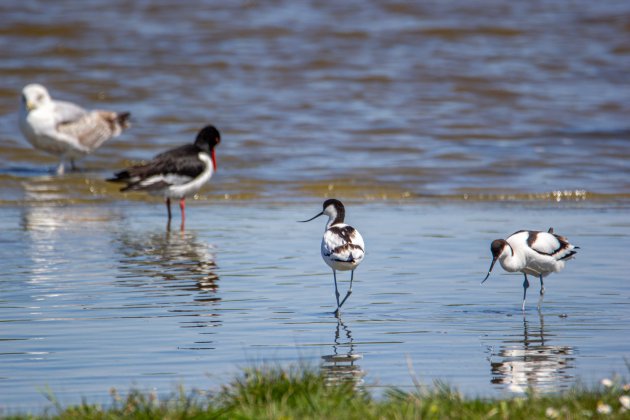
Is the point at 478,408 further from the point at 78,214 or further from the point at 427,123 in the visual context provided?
the point at 427,123

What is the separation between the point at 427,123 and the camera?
22.9 metres

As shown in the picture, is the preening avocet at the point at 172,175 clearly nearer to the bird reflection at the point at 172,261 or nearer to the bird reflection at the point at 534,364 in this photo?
the bird reflection at the point at 172,261

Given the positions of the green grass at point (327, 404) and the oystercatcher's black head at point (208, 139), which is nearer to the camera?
the green grass at point (327, 404)

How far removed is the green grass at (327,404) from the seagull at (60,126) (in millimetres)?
13730

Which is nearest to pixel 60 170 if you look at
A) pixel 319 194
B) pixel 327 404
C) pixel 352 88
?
pixel 319 194

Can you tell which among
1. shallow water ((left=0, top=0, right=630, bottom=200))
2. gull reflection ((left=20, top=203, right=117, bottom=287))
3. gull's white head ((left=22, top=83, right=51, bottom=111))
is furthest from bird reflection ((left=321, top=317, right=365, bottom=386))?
gull's white head ((left=22, top=83, right=51, bottom=111))

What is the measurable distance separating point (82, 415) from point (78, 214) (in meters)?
9.92

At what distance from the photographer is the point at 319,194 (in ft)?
55.1

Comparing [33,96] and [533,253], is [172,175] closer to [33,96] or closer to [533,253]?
[33,96]

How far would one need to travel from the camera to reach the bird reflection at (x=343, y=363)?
655cm

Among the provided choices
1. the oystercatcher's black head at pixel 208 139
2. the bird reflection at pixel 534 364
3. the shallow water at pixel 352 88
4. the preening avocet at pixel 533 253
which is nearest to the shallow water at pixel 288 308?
the bird reflection at pixel 534 364

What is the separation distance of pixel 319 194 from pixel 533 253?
308 inches

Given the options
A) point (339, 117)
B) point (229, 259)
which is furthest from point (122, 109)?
point (229, 259)

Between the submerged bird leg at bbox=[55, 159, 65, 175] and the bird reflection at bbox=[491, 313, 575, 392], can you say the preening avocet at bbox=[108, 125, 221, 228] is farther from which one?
the bird reflection at bbox=[491, 313, 575, 392]
